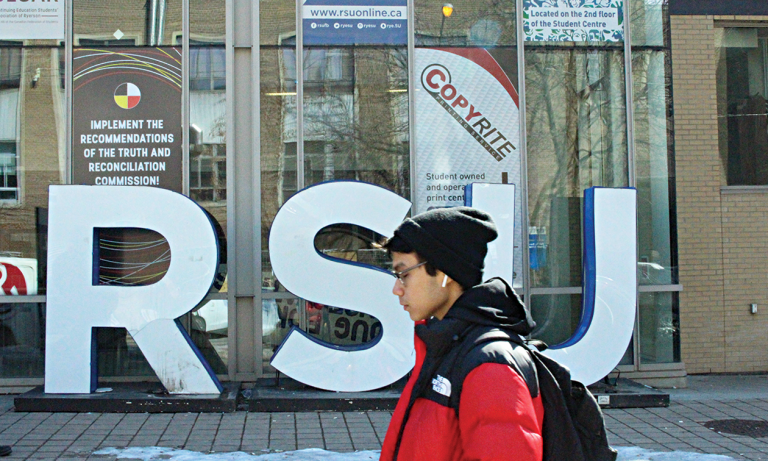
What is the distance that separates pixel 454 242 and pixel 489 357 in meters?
0.41

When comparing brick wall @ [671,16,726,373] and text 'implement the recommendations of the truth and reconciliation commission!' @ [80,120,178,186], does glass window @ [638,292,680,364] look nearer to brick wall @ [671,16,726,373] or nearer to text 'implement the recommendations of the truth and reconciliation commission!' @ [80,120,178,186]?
brick wall @ [671,16,726,373]

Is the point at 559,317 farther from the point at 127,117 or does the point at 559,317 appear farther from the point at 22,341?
the point at 22,341

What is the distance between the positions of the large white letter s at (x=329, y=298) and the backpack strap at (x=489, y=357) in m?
5.61

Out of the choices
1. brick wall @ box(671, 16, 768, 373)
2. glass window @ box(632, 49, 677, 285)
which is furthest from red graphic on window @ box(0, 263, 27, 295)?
brick wall @ box(671, 16, 768, 373)

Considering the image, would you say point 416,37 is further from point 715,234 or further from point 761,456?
point 761,456

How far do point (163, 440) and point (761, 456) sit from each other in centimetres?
523

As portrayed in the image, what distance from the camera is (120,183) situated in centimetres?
829

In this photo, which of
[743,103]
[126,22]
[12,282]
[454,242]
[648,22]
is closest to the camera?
[454,242]

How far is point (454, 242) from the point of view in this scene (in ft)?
7.28

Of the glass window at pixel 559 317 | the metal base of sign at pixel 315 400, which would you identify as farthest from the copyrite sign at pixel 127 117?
the glass window at pixel 559 317

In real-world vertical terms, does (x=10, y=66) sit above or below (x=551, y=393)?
above

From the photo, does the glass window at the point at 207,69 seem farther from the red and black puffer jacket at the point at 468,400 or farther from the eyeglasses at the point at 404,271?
the red and black puffer jacket at the point at 468,400

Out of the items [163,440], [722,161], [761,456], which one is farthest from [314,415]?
[722,161]

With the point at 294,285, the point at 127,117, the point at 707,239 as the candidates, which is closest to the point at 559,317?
the point at 707,239
